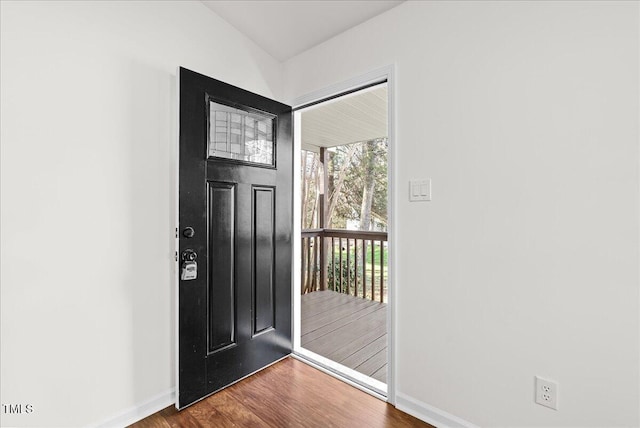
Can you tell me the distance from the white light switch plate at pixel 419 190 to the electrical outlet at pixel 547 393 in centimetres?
99

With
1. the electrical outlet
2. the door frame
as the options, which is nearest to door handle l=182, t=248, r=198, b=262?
the door frame

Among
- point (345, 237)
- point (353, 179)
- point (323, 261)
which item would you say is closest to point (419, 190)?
point (345, 237)

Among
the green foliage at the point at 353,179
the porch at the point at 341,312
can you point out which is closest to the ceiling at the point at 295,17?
the porch at the point at 341,312

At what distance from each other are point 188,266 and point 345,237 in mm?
2738

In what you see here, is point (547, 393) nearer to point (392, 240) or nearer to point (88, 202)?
point (392, 240)

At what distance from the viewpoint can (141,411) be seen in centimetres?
174

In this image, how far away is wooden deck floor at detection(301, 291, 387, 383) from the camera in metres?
2.43

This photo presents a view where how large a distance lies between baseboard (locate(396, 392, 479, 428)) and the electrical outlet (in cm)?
37

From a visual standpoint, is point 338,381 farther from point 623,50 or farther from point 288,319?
point 623,50

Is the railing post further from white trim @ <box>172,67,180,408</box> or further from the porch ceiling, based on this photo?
white trim @ <box>172,67,180,408</box>

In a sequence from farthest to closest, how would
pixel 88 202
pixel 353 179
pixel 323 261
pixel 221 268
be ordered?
1. pixel 353 179
2. pixel 323 261
3. pixel 221 268
4. pixel 88 202

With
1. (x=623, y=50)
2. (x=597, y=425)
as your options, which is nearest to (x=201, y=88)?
(x=623, y=50)

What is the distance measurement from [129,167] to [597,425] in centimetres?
252

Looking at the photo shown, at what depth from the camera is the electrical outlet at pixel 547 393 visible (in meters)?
1.36
